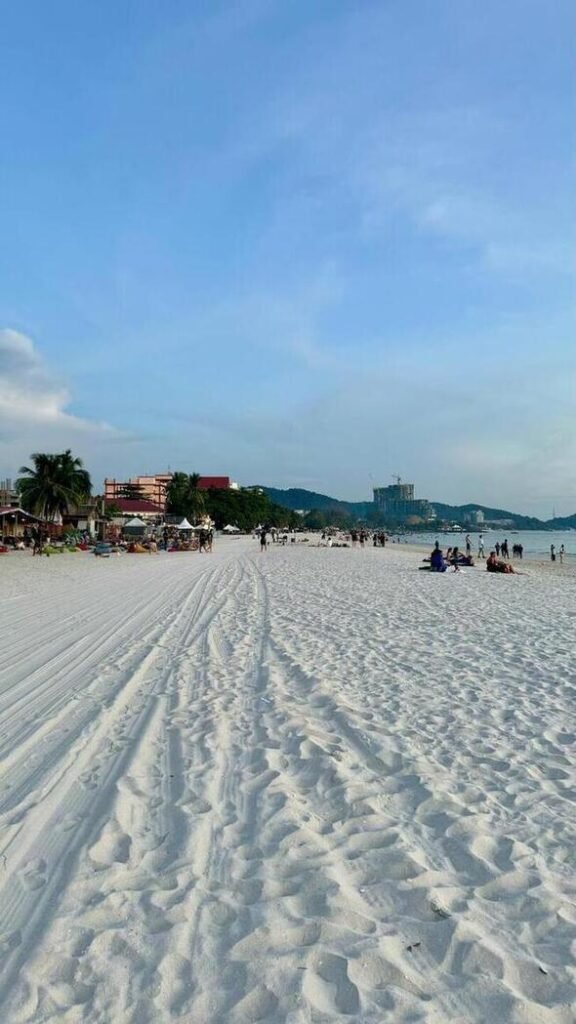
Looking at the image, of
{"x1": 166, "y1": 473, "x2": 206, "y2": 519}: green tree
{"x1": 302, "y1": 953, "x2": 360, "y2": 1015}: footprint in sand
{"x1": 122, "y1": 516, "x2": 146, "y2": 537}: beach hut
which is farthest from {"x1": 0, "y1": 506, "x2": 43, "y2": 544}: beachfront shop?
{"x1": 302, "y1": 953, "x2": 360, "y2": 1015}: footprint in sand

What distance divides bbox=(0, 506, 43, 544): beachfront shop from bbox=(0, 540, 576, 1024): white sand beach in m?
44.8

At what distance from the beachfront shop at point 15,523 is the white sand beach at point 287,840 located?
44821mm

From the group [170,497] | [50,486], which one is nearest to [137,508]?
[170,497]

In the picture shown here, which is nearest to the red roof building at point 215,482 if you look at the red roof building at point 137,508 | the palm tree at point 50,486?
the red roof building at point 137,508

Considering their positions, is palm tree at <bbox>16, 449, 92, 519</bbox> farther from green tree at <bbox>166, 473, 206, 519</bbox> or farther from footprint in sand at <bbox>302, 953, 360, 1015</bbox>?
footprint in sand at <bbox>302, 953, 360, 1015</bbox>

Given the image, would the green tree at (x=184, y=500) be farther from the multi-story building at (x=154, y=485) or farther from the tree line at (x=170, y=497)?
the multi-story building at (x=154, y=485)

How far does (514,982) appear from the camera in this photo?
8.21 ft

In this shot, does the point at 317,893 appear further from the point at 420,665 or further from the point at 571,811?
the point at 420,665

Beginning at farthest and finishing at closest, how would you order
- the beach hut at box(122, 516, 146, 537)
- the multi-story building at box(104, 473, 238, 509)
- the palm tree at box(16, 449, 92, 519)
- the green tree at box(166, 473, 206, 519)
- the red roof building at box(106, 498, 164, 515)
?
1. the multi-story building at box(104, 473, 238, 509)
2. the red roof building at box(106, 498, 164, 515)
3. the green tree at box(166, 473, 206, 519)
4. the beach hut at box(122, 516, 146, 537)
5. the palm tree at box(16, 449, 92, 519)

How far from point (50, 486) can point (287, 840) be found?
5832 cm

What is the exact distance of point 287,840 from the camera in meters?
3.60

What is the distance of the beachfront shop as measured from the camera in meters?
50.0

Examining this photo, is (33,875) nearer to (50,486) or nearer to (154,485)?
(50,486)

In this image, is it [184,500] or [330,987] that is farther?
[184,500]
